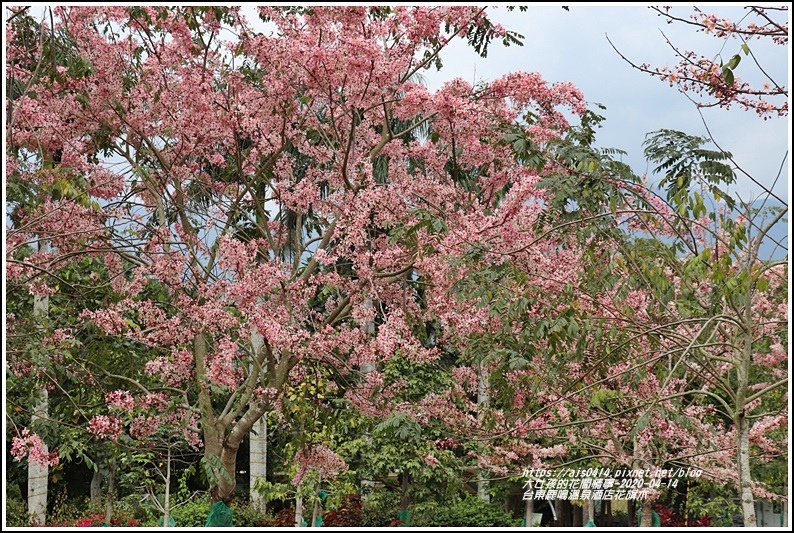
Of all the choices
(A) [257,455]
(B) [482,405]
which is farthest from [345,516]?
(B) [482,405]

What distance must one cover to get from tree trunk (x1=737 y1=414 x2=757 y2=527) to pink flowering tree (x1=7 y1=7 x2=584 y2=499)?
2.10 m

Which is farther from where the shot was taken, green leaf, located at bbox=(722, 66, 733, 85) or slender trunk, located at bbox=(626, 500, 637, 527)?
slender trunk, located at bbox=(626, 500, 637, 527)

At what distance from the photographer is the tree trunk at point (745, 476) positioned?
4.34 metres

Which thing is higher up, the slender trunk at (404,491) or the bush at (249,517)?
the slender trunk at (404,491)

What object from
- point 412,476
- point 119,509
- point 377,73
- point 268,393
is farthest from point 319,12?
point 119,509

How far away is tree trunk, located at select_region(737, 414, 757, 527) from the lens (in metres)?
4.34

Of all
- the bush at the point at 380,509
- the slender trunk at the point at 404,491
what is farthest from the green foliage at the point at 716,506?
the bush at the point at 380,509

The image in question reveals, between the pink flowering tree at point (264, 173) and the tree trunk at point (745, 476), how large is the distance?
210cm

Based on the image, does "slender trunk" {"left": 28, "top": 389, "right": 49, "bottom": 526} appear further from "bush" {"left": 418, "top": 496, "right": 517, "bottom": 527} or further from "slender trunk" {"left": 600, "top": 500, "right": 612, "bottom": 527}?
"slender trunk" {"left": 600, "top": 500, "right": 612, "bottom": 527}

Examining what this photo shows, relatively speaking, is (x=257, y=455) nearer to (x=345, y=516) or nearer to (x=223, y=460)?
(x=345, y=516)

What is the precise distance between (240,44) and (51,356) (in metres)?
3.18

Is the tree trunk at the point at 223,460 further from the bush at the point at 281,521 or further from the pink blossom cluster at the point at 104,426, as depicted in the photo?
the bush at the point at 281,521

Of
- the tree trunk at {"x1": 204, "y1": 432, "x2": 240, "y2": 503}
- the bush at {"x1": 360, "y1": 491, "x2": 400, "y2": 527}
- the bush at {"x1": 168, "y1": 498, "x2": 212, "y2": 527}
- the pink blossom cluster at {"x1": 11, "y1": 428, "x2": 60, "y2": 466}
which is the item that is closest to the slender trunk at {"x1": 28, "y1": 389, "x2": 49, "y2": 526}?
the bush at {"x1": 168, "y1": 498, "x2": 212, "y2": 527}

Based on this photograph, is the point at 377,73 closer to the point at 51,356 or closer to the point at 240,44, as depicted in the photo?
the point at 240,44
